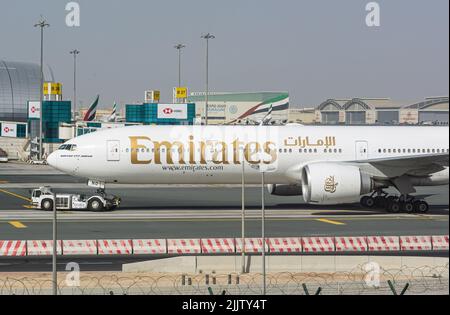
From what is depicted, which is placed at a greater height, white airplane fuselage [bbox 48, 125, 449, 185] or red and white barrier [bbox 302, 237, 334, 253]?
white airplane fuselage [bbox 48, 125, 449, 185]

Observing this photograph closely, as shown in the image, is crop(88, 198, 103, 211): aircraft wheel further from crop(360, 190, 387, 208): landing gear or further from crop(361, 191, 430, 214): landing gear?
crop(361, 191, 430, 214): landing gear

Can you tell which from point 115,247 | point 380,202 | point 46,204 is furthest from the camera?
point 380,202

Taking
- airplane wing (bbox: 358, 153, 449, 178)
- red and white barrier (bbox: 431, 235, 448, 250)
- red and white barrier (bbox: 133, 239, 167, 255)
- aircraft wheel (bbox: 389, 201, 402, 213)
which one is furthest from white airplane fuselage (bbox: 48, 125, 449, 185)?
red and white barrier (bbox: 133, 239, 167, 255)

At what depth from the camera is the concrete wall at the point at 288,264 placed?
3272 cm

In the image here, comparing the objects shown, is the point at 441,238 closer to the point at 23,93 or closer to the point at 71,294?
the point at 71,294

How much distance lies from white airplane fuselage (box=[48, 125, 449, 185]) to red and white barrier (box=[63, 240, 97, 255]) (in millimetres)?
13842

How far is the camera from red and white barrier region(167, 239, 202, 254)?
3762 cm

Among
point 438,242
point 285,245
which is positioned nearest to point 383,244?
point 438,242

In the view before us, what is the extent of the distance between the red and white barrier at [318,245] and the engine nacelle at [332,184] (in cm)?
1028

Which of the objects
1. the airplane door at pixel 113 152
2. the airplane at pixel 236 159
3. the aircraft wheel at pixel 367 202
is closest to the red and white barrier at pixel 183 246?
the airplane at pixel 236 159

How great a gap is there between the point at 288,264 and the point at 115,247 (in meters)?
8.89

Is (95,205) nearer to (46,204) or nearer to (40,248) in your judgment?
(46,204)

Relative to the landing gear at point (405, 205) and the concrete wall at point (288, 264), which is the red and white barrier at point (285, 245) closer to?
the concrete wall at point (288, 264)

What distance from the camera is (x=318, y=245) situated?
38.5 metres
